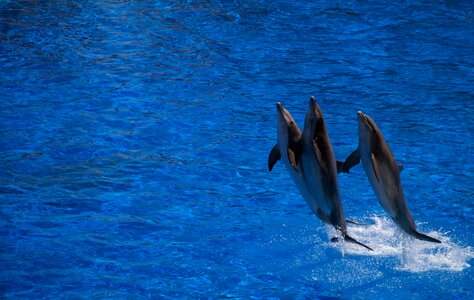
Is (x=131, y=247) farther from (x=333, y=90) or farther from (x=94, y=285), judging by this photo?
(x=333, y=90)

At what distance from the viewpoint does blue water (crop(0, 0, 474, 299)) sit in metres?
5.80

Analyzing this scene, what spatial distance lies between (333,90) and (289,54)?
6.08 feet

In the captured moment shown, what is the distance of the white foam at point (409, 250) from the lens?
5898mm

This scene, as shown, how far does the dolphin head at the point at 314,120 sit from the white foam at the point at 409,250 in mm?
2021

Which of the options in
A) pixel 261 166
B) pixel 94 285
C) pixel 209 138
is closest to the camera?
pixel 94 285

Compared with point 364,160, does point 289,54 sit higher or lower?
lower

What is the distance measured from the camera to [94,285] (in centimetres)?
553

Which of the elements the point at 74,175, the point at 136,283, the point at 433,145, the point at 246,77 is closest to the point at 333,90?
the point at 246,77

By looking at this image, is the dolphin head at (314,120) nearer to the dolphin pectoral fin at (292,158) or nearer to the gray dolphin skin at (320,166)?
the gray dolphin skin at (320,166)

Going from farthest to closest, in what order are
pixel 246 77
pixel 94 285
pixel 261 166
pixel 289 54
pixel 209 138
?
1. pixel 289 54
2. pixel 246 77
3. pixel 209 138
4. pixel 261 166
5. pixel 94 285

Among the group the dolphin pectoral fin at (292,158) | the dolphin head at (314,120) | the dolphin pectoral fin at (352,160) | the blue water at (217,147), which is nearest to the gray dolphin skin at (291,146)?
the dolphin pectoral fin at (292,158)

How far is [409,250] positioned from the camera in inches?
240

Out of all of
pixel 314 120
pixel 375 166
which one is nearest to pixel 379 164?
pixel 375 166

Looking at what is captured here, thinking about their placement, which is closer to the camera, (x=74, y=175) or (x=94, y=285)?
(x=94, y=285)
